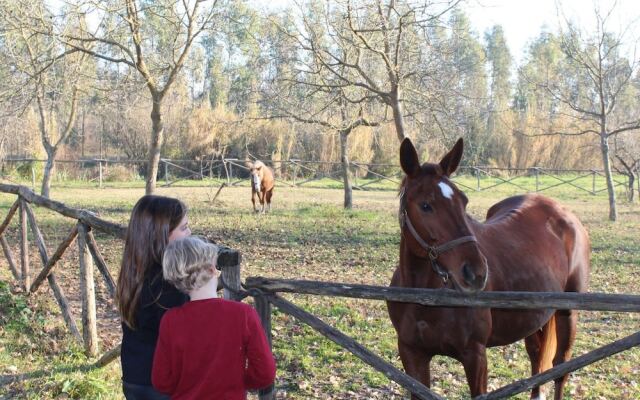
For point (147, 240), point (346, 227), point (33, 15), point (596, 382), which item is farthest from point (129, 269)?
point (346, 227)

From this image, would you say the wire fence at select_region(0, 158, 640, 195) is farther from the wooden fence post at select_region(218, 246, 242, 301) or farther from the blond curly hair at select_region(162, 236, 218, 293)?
the blond curly hair at select_region(162, 236, 218, 293)

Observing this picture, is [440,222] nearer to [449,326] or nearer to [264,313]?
[449,326]

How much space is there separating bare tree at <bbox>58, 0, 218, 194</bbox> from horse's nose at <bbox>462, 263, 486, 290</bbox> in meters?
10.8

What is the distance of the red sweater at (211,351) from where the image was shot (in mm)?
2402

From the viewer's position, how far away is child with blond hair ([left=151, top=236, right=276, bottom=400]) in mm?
2393

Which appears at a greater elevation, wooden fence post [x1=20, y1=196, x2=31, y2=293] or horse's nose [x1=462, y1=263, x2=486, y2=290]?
horse's nose [x1=462, y1=263, x2=486, y2=290]

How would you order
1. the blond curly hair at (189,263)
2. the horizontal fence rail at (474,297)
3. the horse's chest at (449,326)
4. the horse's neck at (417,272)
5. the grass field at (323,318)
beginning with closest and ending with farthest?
the blond curly hair at (189,263) → the horizontal fence rail at (474,297) → the horse's chest at (449,326) → the horse's neck at (417,272) → the grass field at (323,318)

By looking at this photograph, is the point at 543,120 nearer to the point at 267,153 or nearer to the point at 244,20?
the point at 267,153

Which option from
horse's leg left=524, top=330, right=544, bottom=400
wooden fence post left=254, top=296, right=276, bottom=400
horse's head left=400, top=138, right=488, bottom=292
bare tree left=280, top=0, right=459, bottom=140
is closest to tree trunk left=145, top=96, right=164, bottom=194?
bare tree left=280, top=0, right=459, bottom=140

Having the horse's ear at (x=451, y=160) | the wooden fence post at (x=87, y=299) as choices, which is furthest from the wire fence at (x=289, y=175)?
the horse's ear at (x=451, y=160)

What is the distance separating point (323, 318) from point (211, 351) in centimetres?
505

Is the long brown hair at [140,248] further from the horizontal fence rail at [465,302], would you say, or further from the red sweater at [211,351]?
the horizontal fence rail at [465,302]

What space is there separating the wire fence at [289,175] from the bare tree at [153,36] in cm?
1559

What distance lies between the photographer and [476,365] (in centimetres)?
358
